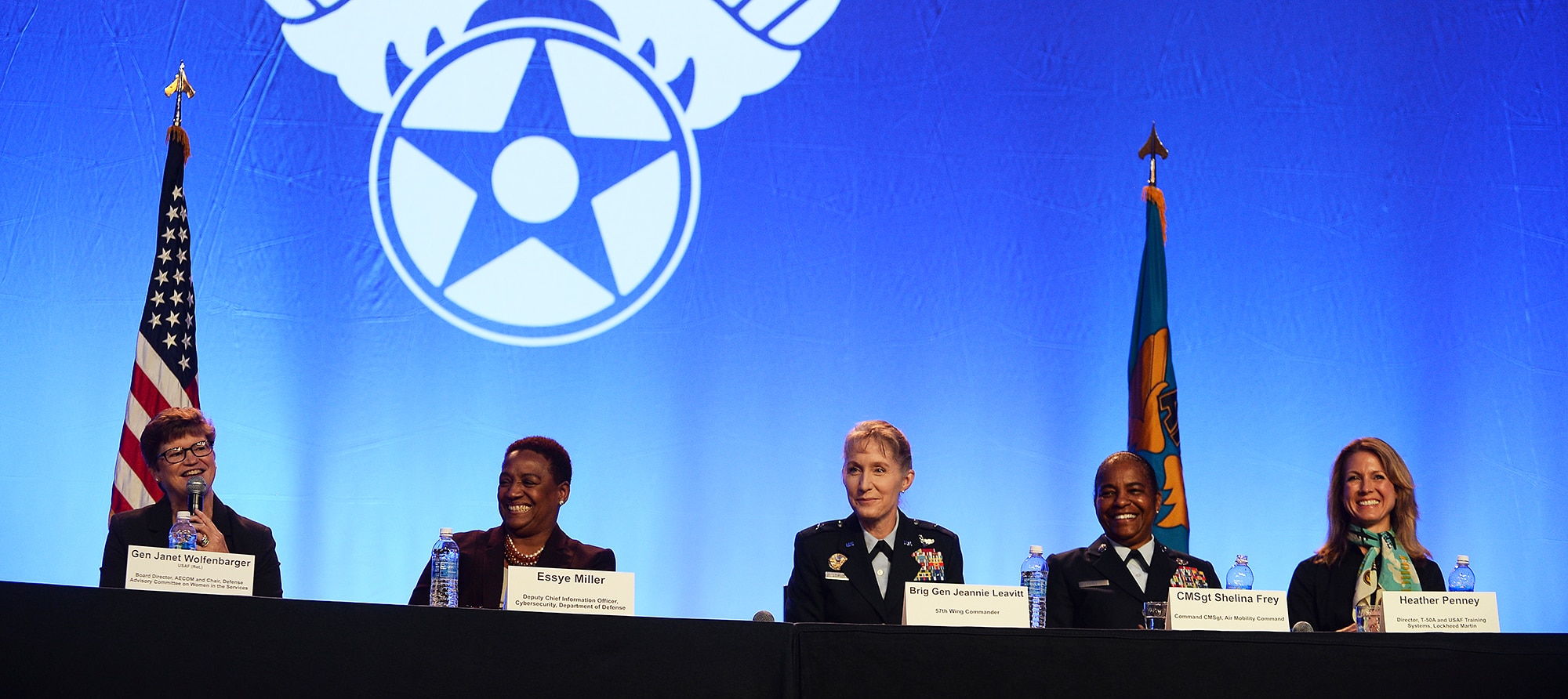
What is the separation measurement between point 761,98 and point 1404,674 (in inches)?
117

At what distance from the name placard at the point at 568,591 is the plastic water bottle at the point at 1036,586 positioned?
0.96 meters

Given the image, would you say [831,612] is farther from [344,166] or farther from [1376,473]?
[344,166]

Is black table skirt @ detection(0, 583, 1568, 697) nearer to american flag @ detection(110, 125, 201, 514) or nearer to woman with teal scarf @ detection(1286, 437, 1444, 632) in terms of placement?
woman with teal scarf @ detection(1286, 437, 1444, 632)

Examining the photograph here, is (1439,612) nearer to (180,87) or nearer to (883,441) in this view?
(883,441)

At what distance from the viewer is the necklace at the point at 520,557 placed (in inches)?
114

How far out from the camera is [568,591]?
6.88 ft

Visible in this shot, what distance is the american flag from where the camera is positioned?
370 centimetres

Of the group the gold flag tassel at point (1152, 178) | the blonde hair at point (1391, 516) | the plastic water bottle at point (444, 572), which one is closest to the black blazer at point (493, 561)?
the plastic water bottle at point (444, 572)

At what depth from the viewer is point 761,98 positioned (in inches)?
171

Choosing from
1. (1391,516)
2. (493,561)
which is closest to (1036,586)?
(1391,516)

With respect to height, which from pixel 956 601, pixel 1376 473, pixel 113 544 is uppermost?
pixel 1376 473

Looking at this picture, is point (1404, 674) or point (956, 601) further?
point (956, 601)

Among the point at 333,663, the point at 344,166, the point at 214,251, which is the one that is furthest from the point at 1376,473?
the point at 214,251

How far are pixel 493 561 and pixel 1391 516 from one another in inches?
87.5
